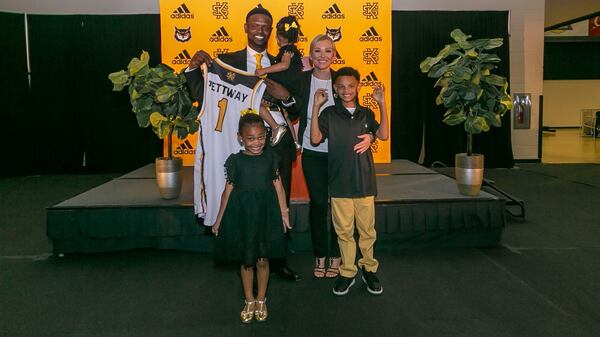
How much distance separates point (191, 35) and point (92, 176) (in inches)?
110

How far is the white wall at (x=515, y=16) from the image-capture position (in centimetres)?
809

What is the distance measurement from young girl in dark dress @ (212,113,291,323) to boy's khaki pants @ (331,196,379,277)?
1.35 feet

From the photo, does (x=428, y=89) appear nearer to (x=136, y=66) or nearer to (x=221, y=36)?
(x=221, y=36)

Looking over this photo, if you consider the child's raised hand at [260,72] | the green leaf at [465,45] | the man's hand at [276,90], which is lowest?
the man's hand at [276,90]

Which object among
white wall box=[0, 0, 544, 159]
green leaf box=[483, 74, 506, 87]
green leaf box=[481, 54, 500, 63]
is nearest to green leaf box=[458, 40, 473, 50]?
green leaf box=[481, 54, 500, 63]

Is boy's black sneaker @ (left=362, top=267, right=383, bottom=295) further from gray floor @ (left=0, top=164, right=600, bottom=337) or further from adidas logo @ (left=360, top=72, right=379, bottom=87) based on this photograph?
adidas logo @ (left=360, top=72, right=379, bottom=87)

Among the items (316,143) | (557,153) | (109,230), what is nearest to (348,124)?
(316,143)

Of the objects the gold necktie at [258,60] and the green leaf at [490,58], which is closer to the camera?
the gold necktie at [258,60]

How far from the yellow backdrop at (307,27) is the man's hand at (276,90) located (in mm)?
4496

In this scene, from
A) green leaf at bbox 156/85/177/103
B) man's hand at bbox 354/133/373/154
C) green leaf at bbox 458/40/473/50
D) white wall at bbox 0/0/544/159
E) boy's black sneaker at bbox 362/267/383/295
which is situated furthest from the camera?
white wall at bbox 0/0/544/159

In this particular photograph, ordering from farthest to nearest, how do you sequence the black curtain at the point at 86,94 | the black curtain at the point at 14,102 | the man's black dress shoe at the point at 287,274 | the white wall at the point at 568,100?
the white wall at the point at 568,100 → the black curtain at the point at 86,94 → the black curtain at the point at 14,102 → the man's black dress shoe at the point at 287,274

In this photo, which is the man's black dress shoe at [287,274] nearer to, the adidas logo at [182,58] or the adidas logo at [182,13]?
the adidas logo at [182,58]

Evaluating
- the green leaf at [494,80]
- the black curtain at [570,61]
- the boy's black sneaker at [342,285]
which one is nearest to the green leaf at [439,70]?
the green leaf at [494,80]

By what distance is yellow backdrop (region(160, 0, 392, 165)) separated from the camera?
7031mm
